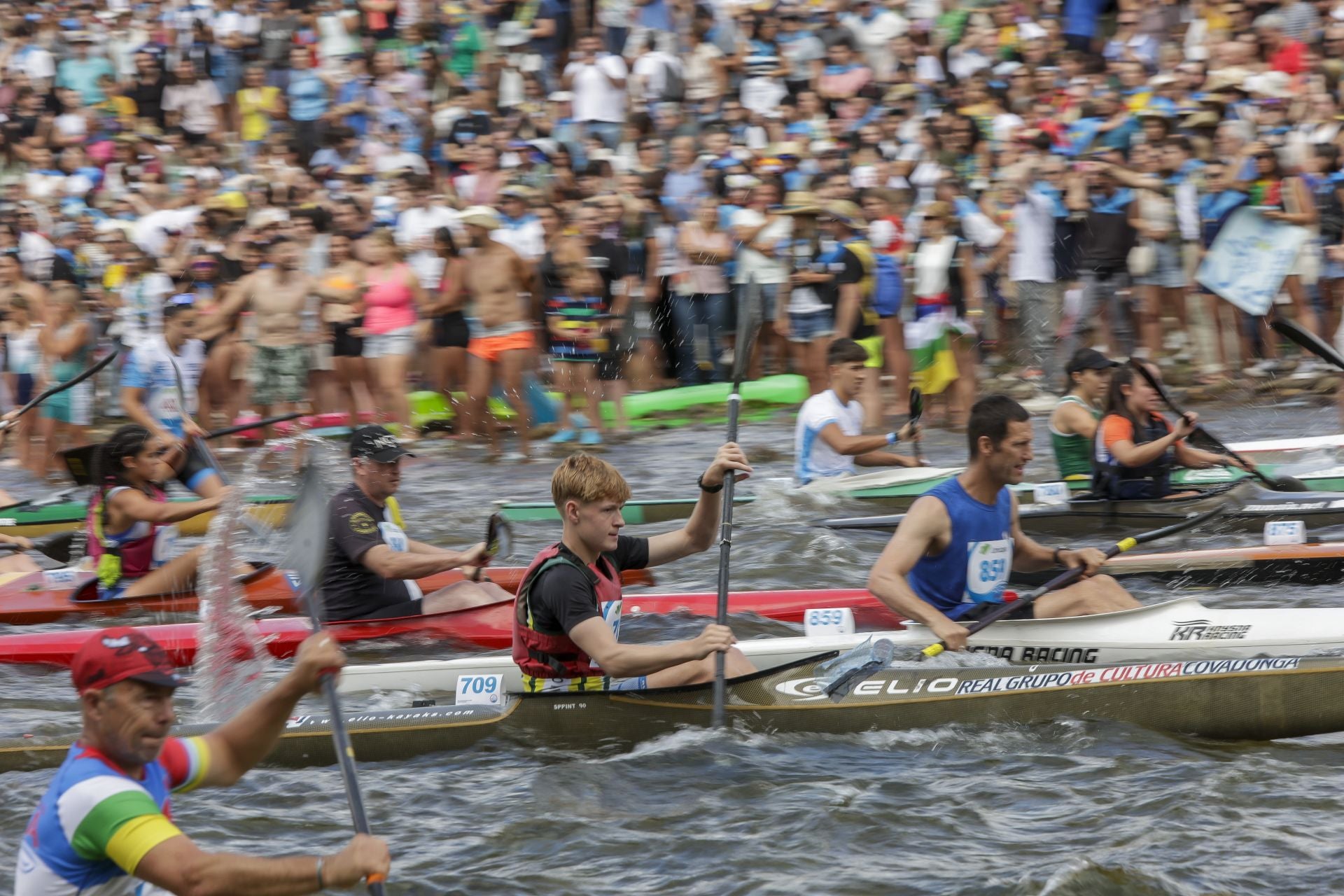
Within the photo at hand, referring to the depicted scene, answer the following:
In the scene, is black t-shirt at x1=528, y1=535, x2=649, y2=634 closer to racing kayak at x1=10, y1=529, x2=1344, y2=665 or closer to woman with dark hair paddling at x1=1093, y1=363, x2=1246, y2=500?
racing kayak at x1=10, y1=529, x2=1344, y2=665

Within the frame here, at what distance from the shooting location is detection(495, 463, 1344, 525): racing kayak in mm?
9672

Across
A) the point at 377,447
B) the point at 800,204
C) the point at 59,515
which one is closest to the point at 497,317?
the point at 800,204

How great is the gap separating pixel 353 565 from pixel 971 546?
9.50 ft

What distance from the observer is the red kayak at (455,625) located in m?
7.23

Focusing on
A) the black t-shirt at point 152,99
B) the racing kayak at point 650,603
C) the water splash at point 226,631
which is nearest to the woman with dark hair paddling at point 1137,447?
the racing kayak at point 650,603

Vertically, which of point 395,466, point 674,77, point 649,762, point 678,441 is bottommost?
point 678,441

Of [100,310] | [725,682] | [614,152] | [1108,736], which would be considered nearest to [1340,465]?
[1108,736]

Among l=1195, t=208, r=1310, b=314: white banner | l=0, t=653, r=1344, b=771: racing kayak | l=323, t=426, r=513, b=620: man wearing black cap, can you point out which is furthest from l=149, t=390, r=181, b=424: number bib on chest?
l=1195, t=208, r=1310, b=314: white banner

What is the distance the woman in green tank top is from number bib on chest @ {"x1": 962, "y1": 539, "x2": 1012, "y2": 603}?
2.93 metres

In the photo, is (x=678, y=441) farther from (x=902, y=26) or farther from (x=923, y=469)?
(x=902, y=26)

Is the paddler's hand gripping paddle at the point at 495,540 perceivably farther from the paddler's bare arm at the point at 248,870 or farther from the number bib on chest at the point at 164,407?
the number bib on chest at the point at 164,407

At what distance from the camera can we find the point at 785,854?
16.7 ft

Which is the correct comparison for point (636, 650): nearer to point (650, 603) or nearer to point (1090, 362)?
point (650, 603)

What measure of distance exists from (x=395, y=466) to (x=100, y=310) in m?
7.76
